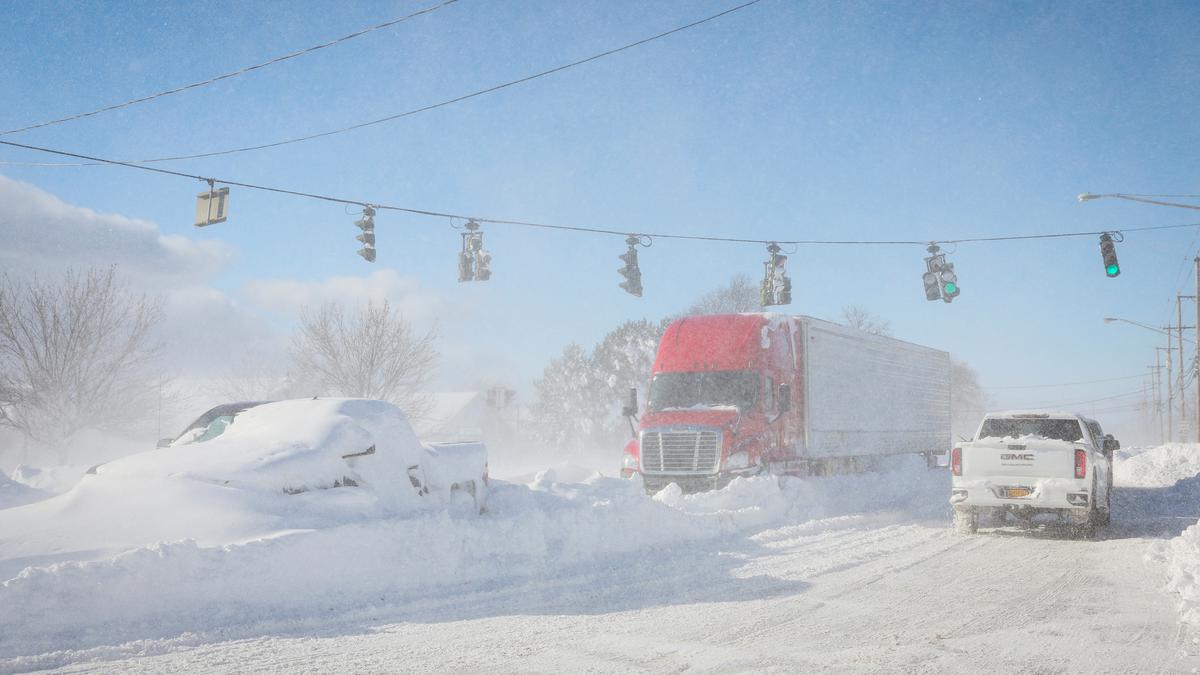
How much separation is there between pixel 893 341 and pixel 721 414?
8.91 m

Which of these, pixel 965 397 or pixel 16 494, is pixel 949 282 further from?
pixel 965 397

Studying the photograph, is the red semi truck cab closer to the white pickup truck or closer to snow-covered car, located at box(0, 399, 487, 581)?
the white pickup truck

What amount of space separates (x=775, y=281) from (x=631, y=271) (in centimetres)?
424

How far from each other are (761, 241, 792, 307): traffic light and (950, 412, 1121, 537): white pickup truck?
963 centimetres

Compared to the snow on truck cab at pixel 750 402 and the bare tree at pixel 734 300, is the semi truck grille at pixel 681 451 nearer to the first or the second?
the snow on truck cab at pixel 750 402

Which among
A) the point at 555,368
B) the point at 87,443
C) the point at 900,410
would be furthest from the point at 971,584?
the point at 555,368

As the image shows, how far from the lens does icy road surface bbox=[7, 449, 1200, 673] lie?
5.22 metres

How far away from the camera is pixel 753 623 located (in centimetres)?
627

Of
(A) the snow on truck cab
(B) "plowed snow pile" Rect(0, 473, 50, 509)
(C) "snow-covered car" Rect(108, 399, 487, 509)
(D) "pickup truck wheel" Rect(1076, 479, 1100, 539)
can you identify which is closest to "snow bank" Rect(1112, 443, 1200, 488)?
(A) the snow on truck cab

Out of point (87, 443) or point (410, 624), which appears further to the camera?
point (87, 443)

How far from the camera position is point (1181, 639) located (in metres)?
5.82

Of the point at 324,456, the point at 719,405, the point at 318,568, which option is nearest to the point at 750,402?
the point at 719,405

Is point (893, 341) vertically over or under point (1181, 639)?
over

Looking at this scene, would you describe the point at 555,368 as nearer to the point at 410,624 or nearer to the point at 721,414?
the point at 721,414
